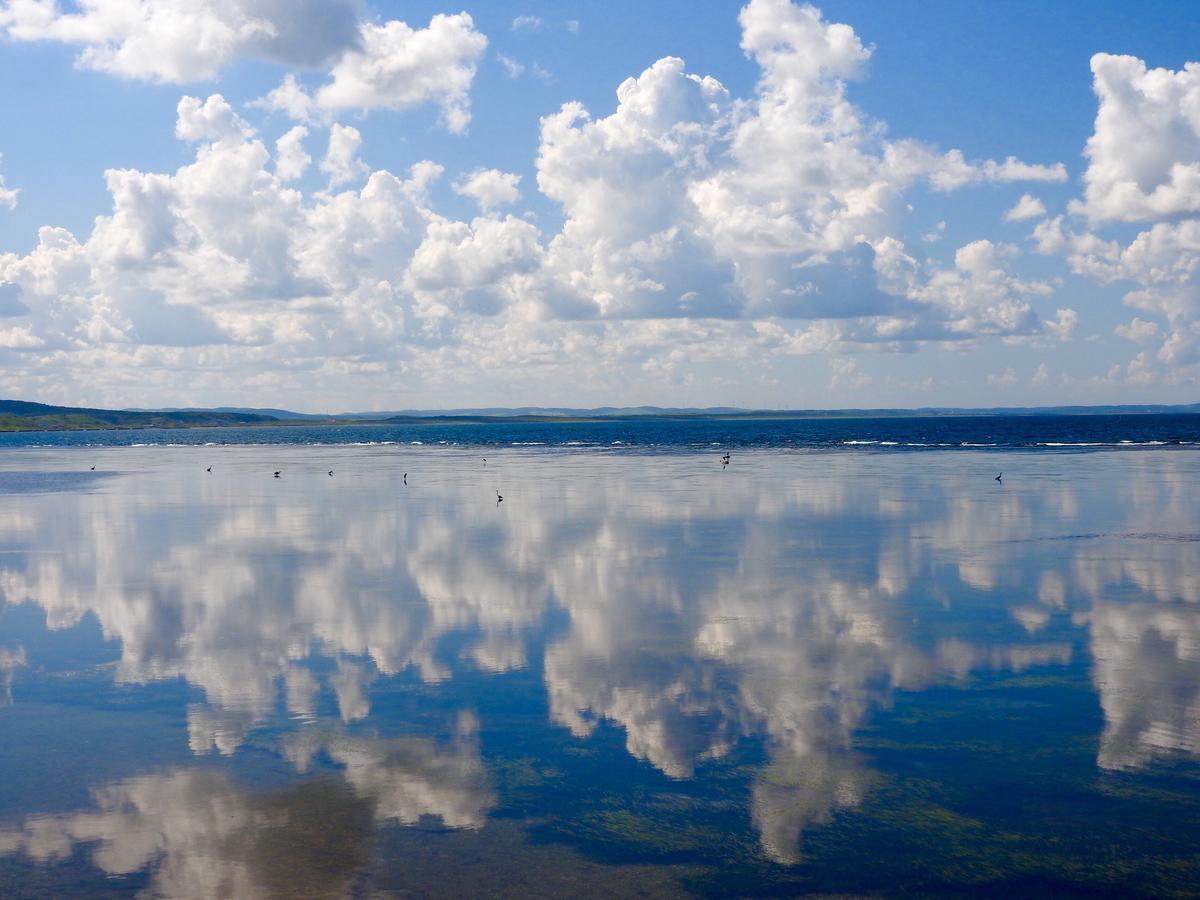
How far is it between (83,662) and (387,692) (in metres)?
7.64

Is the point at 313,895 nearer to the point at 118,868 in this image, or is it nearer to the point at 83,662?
the point at 118,868

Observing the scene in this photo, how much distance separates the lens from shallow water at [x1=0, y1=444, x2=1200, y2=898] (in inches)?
492

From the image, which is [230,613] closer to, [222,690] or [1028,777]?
[222,690]

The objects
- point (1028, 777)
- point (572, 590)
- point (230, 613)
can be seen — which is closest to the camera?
point (1028, 777)

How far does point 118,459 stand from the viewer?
423ft

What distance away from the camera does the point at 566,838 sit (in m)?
13.1

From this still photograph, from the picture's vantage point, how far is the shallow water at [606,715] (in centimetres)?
1251

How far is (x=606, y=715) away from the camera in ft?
58.8

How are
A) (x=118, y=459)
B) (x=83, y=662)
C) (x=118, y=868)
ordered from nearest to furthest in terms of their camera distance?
(x=118, y=868) < (x=83, y=662) < (x=118, y=459)

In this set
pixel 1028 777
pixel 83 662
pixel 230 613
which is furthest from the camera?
pixel 230 613

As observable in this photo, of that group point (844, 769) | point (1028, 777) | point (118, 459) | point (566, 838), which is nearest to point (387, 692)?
point (566, 838)

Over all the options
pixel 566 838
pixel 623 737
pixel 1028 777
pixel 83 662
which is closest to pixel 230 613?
pixel 83 662

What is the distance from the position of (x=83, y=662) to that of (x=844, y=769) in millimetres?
16299

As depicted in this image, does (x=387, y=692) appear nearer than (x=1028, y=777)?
No
